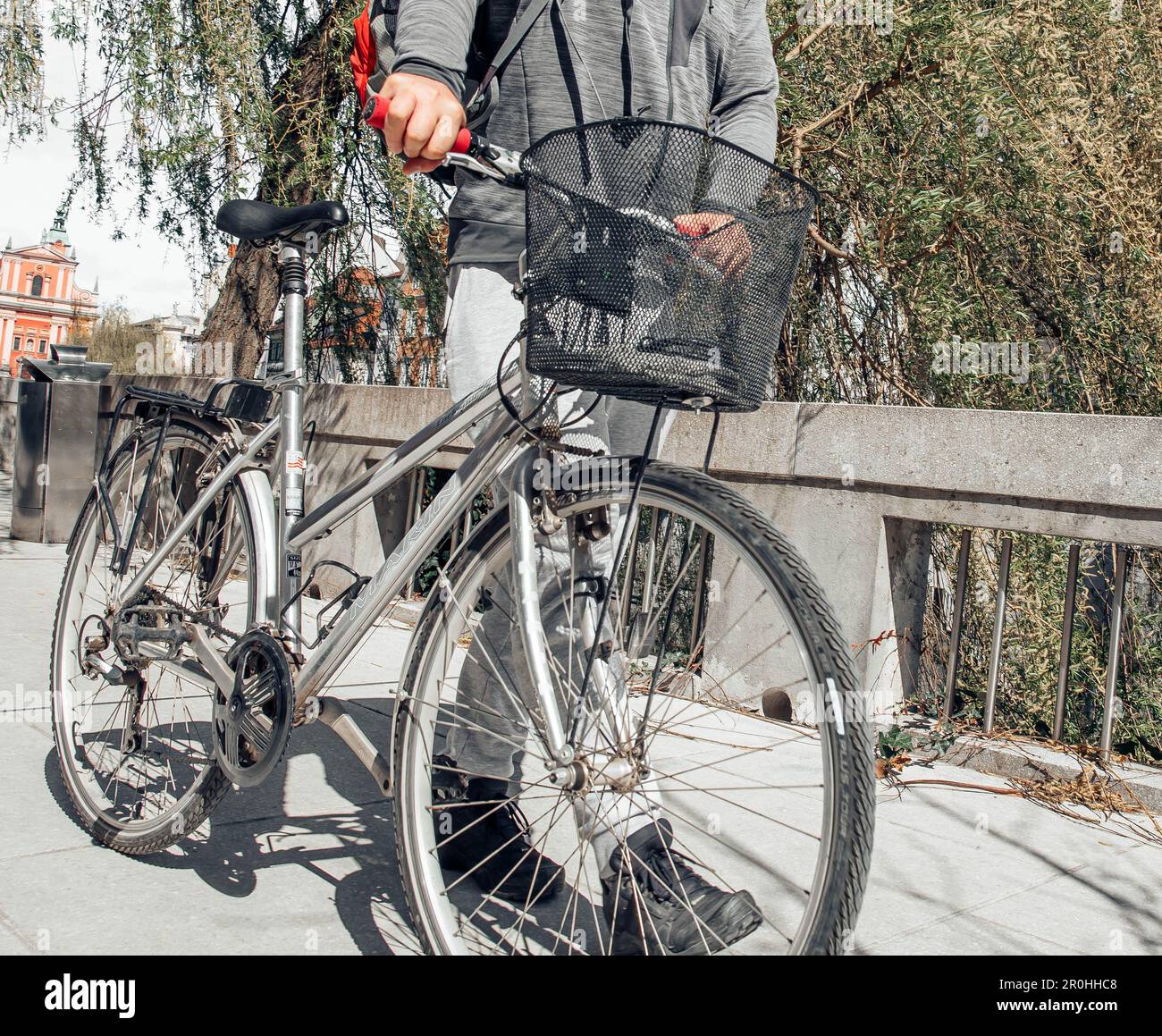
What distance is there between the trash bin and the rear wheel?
5.55 m

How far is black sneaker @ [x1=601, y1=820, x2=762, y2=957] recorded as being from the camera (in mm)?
2076

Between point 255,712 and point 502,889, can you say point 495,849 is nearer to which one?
point 502,889

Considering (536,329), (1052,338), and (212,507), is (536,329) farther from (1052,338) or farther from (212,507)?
(1052,338)

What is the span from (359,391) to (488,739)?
463 centimetres

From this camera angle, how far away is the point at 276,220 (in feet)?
9.07

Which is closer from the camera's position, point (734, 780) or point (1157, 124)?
point (734, 780)

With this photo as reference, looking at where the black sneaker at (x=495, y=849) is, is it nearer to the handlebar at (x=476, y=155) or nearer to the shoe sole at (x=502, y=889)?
the shoe sole at (x=502, y=889)

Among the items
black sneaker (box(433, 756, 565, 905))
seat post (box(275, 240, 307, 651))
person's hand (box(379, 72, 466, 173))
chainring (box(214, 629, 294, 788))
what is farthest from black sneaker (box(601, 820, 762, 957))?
person's hand (box(379, 72, 466, 173))

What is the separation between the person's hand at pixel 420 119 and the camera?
1.91 meters

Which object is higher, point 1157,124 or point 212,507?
point 1157,124

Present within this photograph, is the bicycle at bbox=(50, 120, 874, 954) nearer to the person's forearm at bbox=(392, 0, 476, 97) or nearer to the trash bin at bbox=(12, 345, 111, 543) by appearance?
the person's forearm at bbox=(392, 0, 476, 97)

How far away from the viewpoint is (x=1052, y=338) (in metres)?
5.74

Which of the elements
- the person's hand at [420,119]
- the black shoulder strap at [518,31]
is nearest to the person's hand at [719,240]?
the person's hand at [420,119]

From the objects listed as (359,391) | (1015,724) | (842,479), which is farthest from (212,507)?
(359,391)
